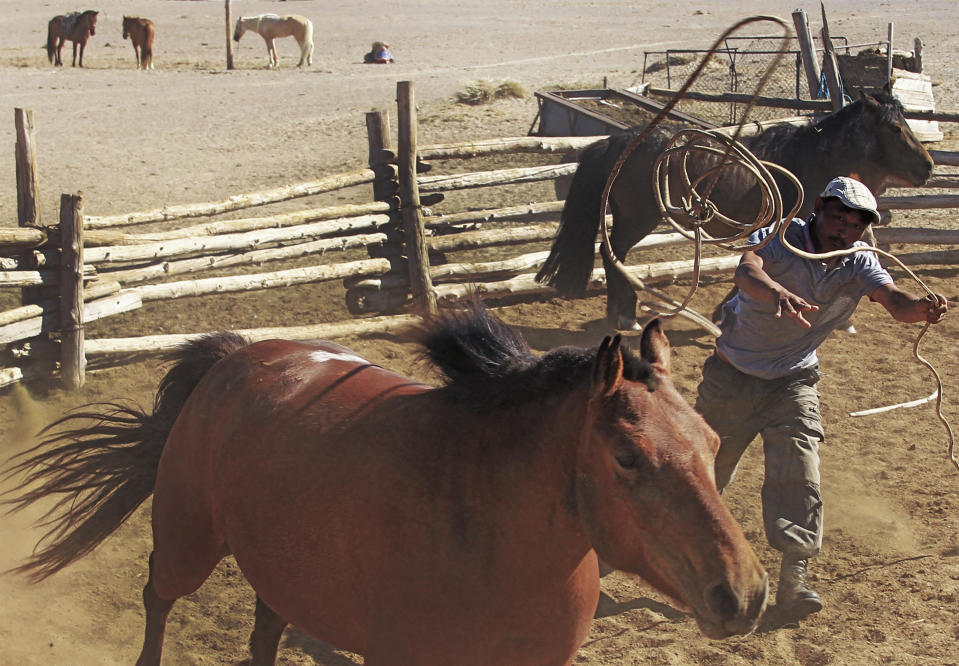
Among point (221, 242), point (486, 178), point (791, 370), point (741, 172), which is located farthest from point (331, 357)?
point (486, 178)

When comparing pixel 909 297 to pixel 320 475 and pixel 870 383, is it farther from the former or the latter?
pixel 870 383

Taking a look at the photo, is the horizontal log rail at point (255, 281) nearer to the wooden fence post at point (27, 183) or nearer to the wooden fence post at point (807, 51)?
the wooden fence post at point (27, 183)

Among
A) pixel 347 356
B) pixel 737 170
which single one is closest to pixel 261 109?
pixel 737 170

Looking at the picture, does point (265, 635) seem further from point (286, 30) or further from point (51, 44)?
point (286, 30)

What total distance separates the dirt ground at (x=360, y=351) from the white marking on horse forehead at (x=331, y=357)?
206 millimetres

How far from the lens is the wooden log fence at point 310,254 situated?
631 centimetres

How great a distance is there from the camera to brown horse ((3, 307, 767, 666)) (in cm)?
215

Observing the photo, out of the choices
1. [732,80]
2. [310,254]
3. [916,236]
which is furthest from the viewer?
[732,80]

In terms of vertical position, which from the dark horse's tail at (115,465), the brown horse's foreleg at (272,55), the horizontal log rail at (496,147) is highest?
the brown horse's foreleg at (272,55)

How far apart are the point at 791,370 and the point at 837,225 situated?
68cm

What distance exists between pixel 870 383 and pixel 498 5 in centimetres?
3937

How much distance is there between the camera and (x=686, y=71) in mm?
21328

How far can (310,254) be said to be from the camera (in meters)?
7.93

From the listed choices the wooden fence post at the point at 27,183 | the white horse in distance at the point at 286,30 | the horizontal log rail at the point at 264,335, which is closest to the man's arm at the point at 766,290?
the horizontal log rail at the point at 264,335
